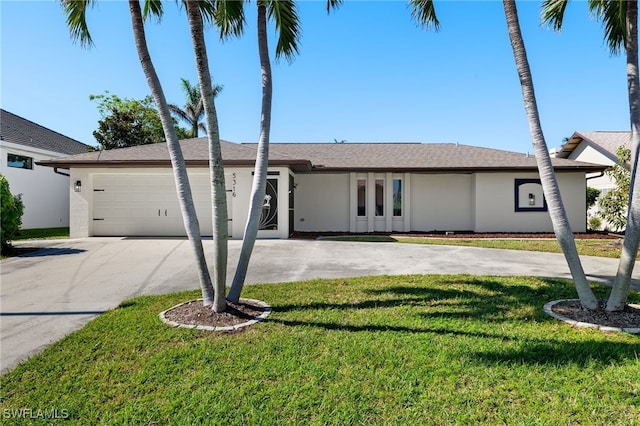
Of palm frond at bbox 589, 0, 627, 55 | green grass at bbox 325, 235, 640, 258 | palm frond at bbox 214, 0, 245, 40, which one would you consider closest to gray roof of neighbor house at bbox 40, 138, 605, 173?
green grass at bbox 325, 235, 640, 258

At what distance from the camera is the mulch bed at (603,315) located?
4.35 metres

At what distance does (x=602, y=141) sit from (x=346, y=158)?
49.8 feet

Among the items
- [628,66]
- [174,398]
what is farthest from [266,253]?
[628,66]

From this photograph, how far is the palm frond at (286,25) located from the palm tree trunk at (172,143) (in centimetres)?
217

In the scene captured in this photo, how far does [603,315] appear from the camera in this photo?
14.9 ft

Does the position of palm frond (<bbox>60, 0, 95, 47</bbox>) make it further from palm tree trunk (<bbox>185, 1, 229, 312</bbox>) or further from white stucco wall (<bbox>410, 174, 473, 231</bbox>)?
white stucco wall (<bbox>410, 174, 473, 231</bbox>)

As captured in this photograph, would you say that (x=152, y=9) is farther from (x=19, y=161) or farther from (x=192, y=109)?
(x=192, y=109)

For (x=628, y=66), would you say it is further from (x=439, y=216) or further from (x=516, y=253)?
(x=439, y=216)

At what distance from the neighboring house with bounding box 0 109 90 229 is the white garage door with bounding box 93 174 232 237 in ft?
16.5

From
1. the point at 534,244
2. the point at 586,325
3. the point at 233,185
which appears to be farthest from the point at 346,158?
the point at 586,325

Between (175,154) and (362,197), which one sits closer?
(175,154)

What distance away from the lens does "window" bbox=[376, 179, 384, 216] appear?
16.5m

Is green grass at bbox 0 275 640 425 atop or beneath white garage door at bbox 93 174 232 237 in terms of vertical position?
beneath

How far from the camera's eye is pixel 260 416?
8.54ft
